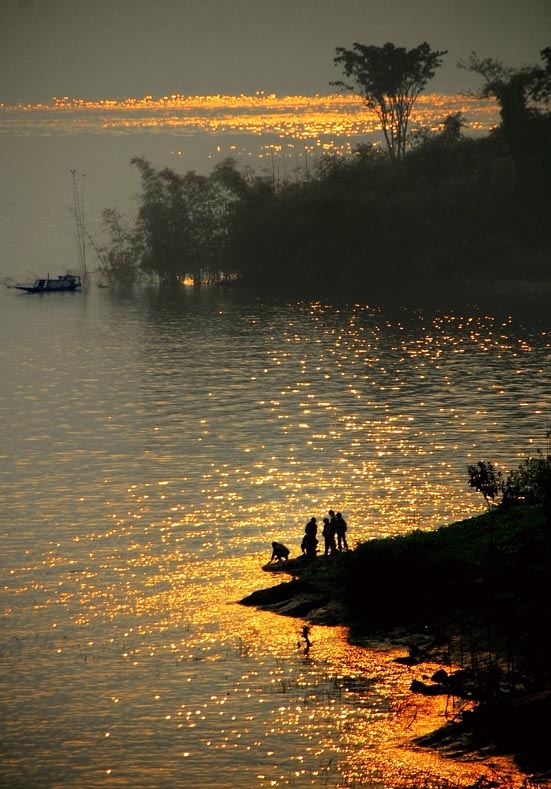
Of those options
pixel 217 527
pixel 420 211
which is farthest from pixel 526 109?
pixel 217 527

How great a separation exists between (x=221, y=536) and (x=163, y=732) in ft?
59.6

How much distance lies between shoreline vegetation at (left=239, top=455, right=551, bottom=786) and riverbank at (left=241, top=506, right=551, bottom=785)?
3 cm

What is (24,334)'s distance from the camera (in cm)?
15425

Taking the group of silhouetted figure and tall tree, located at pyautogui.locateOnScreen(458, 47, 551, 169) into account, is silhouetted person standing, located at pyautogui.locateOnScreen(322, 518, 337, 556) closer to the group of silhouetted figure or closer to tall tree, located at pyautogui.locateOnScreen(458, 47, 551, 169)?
the group of silhouetted figure

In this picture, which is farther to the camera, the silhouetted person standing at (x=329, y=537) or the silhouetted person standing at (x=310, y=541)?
the silhouetted person standing at (x=310, y=541)

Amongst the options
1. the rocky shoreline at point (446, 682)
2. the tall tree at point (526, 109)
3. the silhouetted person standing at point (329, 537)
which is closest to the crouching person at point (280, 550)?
the rocky shoreline at point (446, 682)

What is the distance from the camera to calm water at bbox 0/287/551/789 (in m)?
28.9

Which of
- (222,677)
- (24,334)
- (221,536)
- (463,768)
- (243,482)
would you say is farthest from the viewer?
(24,334)

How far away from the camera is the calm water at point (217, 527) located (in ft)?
94.8

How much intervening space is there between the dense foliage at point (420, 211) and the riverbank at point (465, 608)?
412 feet

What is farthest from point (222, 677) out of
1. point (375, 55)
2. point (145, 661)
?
point (375, 55)

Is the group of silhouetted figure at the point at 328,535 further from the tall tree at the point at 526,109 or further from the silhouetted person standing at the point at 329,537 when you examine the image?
the tall tree at the point at 526,109

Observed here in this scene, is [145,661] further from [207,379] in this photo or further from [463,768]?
[207,379]

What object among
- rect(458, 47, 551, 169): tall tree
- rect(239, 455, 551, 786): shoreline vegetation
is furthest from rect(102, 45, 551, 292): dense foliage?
rect(239, 455, 551, 786): shoreline vegetation
